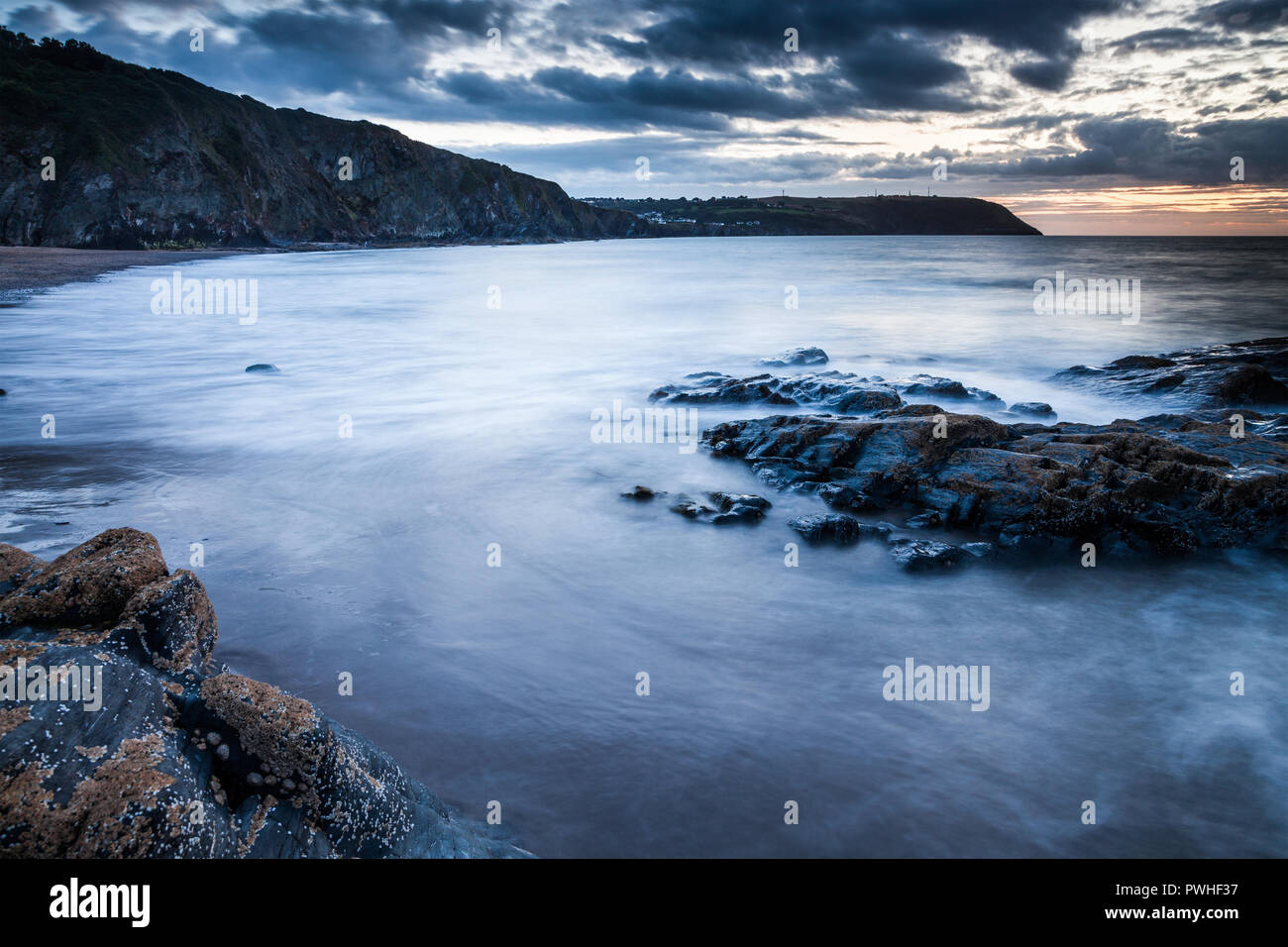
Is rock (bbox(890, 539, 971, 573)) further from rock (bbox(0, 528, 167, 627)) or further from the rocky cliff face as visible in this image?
the rocky cliff face

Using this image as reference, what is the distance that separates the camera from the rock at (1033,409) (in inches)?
519

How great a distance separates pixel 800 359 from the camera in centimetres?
1872

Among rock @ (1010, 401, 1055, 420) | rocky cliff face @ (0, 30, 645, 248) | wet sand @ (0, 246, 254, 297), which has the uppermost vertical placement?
rocky cliff face @ (0, 30, 645, 248)

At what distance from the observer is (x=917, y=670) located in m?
5.77

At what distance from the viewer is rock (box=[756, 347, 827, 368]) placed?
18.6 metres

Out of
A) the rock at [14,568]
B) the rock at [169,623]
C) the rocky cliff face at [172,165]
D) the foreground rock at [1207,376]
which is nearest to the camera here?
the rock at [169,623]

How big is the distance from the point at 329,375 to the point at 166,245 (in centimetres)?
5170

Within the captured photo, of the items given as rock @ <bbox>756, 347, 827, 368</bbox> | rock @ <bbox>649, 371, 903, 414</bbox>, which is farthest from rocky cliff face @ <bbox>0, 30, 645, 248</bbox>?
rock @ <bbox>649, 371, 903, 414</bbox>

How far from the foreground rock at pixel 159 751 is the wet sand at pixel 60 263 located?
101 ft

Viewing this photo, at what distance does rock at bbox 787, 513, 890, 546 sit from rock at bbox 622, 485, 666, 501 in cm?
201

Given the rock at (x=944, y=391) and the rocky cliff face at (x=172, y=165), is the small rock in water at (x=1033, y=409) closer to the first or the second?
the rock at (x=944, y=391)

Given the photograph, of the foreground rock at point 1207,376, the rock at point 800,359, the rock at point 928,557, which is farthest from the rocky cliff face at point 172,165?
the rock at point 928,557

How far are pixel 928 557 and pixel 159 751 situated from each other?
6.49m

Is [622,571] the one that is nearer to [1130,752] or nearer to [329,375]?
[1130,752]
